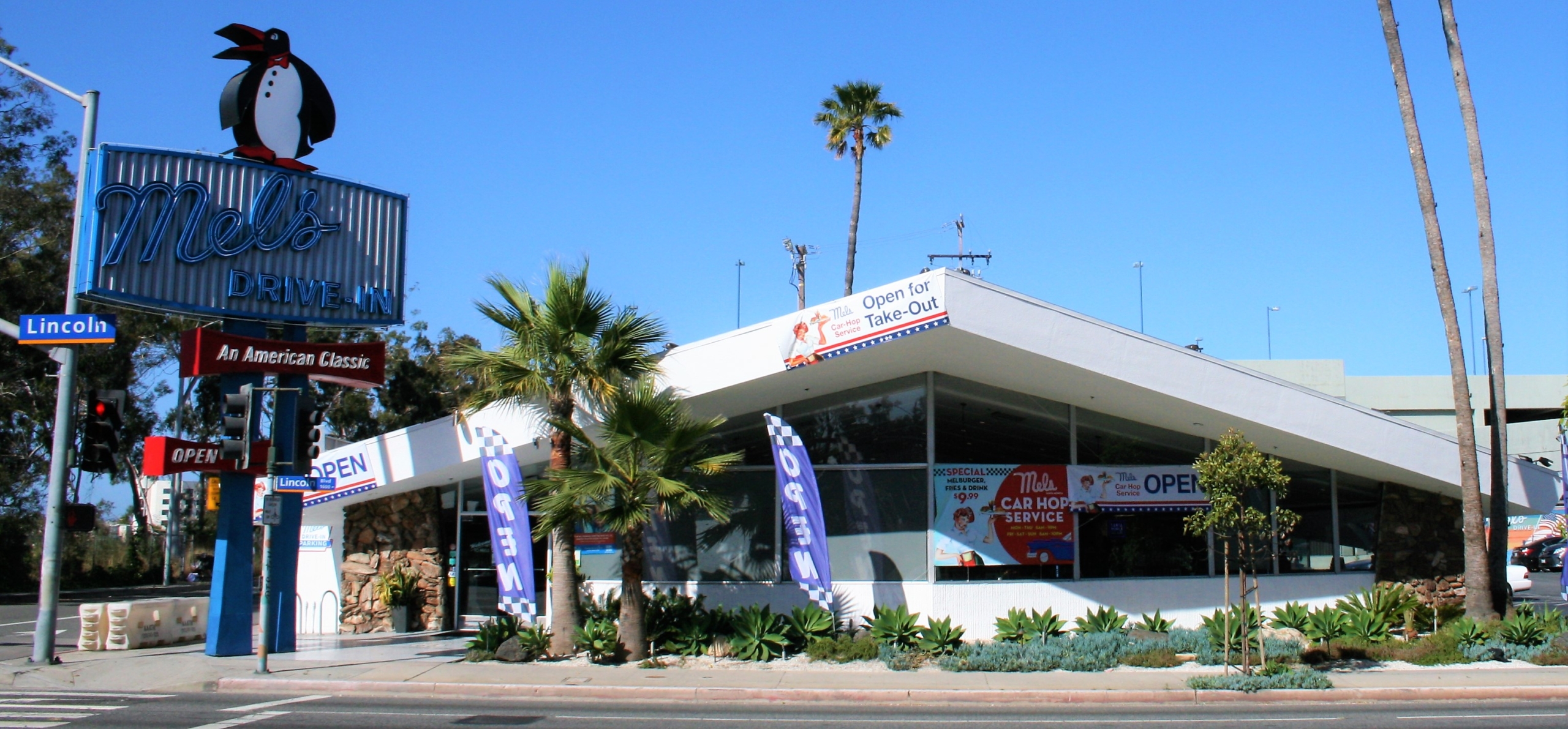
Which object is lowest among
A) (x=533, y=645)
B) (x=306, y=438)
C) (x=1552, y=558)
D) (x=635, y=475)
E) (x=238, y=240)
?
(x=533, y=645)

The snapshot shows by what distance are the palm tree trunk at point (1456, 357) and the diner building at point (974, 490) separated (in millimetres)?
1029

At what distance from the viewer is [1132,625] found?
19594 mm

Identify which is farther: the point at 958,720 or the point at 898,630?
the point at 898,630

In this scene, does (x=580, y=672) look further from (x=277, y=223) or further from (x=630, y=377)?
(x=277, y=223)

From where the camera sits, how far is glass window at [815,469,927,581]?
1989 cm

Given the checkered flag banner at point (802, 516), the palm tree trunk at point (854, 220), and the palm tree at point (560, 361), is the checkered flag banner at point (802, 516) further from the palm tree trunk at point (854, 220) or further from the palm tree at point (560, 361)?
the palm tree trunk at point (854, 220)

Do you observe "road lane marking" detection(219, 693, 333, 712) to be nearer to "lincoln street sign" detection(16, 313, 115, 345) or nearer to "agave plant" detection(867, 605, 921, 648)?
"lincoln street sign" detection(16, 313, 115, 345)

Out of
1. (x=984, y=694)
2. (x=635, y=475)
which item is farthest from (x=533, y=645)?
(x=984, y=694)

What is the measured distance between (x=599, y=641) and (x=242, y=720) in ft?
17.8

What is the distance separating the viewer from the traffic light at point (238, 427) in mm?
15961

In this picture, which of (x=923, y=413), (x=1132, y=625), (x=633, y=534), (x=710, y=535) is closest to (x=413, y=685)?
(x=633, y=534)

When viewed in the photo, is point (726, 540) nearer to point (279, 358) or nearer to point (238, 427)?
point (279, 358)

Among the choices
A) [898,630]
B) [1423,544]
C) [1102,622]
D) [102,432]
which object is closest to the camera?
[102,432]

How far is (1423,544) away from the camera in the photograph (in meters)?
21.1
